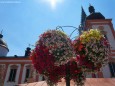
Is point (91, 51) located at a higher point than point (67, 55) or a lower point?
higher

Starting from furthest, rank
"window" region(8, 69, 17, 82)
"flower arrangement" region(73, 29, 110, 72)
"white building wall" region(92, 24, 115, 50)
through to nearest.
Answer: "window" region(8, 69, 17, 82), "white building wall" region(92, 24, 115, 50), "flower arrangement" region(73, 29, 110, 72)

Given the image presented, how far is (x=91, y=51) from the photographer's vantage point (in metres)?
5.09

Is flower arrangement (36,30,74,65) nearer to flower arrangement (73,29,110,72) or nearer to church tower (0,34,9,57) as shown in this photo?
flower arrangement (73,29,110,72)

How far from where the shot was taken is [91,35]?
5.27 m

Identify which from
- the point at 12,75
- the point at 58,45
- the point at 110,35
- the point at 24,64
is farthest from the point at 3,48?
the point at 58,45

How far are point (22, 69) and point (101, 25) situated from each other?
11416 millimetres

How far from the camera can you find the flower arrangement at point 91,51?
197 inches

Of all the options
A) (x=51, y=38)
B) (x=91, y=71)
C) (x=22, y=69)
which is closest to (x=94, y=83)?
(x=91, y=71)

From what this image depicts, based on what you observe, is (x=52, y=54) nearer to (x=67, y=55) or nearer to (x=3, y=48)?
(x=67, y=55)

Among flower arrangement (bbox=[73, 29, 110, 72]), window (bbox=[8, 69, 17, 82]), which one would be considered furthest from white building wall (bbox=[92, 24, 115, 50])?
flower arrangement (bbox=[73, 29, 110, 72])

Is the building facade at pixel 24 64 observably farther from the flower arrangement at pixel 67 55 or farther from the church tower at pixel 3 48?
the flower arrangement at pixel 67 55

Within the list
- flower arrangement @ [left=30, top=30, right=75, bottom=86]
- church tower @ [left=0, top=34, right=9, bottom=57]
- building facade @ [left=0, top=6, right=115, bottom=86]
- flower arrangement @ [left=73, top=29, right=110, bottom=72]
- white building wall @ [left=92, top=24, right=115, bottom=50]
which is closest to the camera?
flower arrangement @ [left=30, top=30, right=75, bottom=86]

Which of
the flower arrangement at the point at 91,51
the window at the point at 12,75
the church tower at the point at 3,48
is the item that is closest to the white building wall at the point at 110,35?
the window at the point at 12,75

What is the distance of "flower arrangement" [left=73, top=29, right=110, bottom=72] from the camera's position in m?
5.00
